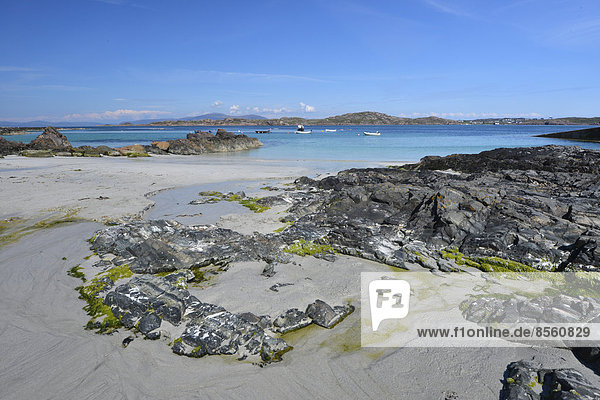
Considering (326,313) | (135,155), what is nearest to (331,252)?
(326,313)

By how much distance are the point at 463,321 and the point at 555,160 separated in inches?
989

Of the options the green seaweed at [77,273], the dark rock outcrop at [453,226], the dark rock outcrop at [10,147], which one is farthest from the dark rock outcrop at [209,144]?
the green seaweed at [77,273]

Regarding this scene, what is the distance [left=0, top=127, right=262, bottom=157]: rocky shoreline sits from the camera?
40.5 meters

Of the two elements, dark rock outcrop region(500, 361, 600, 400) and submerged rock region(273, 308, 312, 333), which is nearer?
dark rock outcrop region(500, 361, 600, 400)

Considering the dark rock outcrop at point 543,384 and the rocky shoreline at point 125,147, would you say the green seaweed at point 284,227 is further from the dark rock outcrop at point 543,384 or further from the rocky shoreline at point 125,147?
the rocky shoreline at point 125,147

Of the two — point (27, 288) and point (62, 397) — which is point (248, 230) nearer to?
point (27, 288)

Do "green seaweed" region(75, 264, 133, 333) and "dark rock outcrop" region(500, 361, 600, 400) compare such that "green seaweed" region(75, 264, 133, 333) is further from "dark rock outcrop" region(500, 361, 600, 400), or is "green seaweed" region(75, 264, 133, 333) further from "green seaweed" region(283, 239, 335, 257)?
"dark rock outcrop" region(500, 361, 600, 400)

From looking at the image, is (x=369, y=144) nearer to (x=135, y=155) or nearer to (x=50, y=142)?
(x=135, y=155)

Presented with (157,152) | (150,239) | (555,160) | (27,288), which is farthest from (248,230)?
(157,152)

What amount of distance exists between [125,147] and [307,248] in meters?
47.5

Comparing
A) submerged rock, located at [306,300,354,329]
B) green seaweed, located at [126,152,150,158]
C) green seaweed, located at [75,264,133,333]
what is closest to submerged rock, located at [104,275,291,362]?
green seaweed, located at [75,264,133,333]

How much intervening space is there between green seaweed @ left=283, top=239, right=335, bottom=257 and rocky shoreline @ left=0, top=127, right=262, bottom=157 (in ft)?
127

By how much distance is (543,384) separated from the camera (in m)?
4.38

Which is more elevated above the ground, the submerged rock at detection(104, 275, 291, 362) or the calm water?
the calm water
